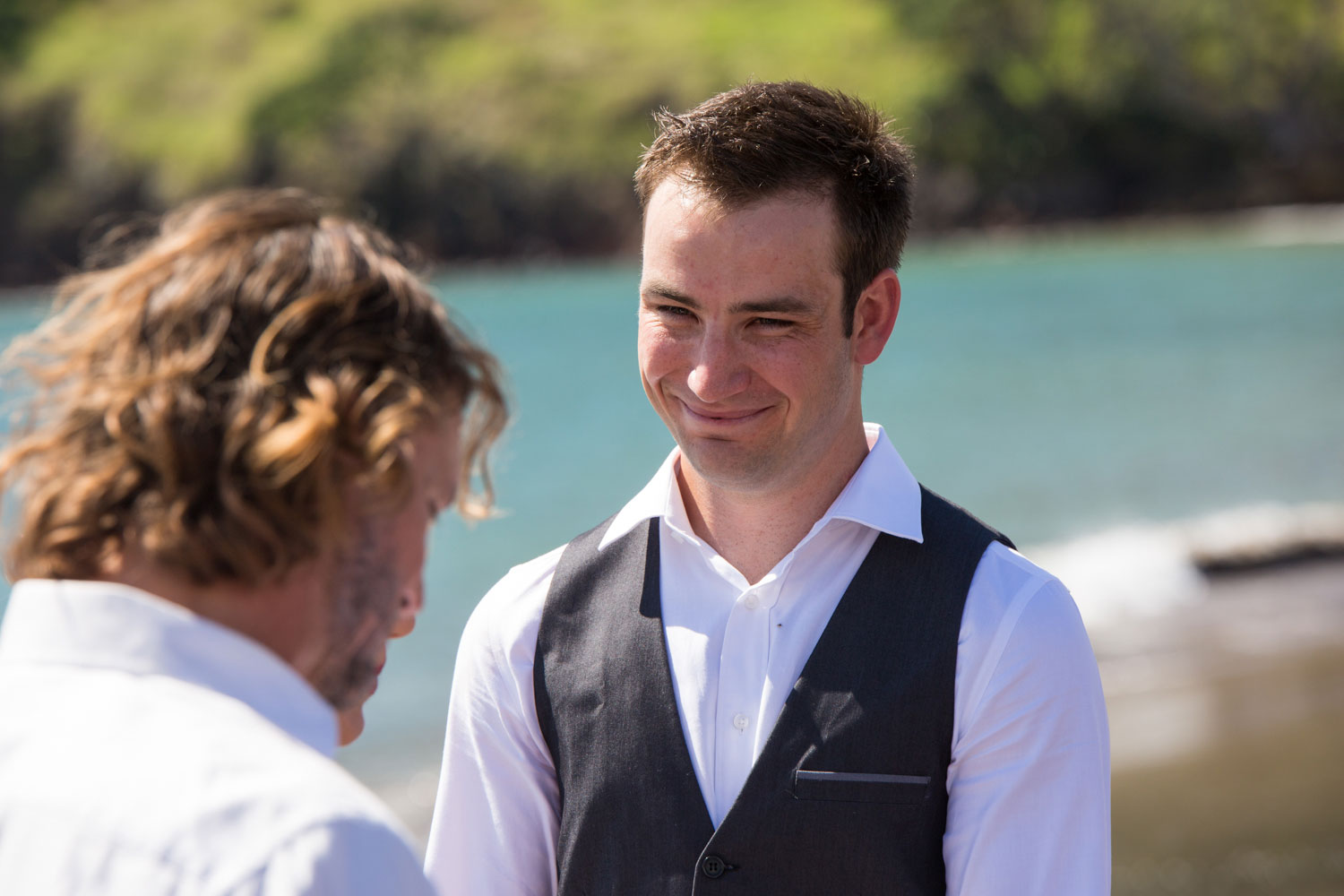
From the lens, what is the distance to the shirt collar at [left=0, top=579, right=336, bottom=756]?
1026mm

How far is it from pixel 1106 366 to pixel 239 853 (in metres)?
27.5

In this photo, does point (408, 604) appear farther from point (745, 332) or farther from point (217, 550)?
point (745, 332)

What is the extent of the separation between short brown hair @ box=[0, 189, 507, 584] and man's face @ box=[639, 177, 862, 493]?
0.76 m

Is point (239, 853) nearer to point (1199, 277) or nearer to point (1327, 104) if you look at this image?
point (1199, 277)

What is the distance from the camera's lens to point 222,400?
3.58ft

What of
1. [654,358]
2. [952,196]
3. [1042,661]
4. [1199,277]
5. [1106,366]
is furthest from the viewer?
[952,196]

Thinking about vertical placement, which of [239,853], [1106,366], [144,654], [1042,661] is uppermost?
[1106,366]

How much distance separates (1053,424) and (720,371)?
2062cm

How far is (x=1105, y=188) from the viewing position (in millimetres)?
61750

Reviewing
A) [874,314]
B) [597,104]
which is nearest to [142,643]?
[874,314]

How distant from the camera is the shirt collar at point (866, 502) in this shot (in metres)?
1.93

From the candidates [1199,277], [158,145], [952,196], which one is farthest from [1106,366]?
[158,145]

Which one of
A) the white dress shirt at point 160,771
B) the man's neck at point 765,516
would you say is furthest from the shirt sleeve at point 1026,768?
the white dress shirt at point 160,771

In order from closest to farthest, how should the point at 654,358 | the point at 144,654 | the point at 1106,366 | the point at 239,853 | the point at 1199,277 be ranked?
the point at 239,853
the point at 144,654
the point at 654,358
the point at 1106,366
the point at 1199,277
